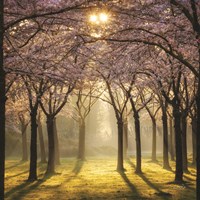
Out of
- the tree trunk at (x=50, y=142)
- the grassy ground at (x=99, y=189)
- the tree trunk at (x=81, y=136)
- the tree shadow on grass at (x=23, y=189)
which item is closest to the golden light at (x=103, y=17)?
the grassy ground at (x=99, y=189)

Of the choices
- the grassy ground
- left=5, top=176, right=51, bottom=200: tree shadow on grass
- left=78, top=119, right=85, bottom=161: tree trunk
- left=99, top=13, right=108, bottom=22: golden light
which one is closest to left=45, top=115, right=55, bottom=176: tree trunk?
the grassy ground

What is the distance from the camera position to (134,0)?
40.4 feet

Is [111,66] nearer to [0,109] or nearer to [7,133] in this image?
[0,109]

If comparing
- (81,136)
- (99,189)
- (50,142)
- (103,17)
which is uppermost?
(103,17)

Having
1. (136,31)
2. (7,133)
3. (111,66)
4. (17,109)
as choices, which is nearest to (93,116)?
(7,133)

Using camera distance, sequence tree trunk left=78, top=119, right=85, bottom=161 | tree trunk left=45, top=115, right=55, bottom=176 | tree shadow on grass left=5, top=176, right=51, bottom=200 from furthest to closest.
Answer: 1. tree trunk left=78, top=119, right=85, bottom=161
2. tree trunk left=45, top=115, right=55, bottom=176
3. tree shadow on grass left=5, top=176, right=51, bottom=200

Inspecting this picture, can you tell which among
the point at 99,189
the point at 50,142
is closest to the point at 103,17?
the point at 99,189

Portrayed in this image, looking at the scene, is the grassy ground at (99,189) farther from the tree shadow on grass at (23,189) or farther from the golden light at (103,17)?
the golden light at (103,17)

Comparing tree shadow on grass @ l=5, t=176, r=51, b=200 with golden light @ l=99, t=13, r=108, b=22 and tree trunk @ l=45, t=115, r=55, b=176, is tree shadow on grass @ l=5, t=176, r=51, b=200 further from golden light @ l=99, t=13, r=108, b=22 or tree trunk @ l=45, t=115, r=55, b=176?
golden light @ l=99, t=13, r=108, b=22

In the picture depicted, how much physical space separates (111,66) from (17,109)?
20.3 m

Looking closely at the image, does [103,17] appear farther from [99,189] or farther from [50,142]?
[50,142]

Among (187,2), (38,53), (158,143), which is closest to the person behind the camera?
(187,2)

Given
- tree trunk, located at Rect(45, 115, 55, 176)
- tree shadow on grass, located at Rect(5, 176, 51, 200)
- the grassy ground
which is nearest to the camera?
the grassy ground

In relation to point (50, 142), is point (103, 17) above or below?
above
